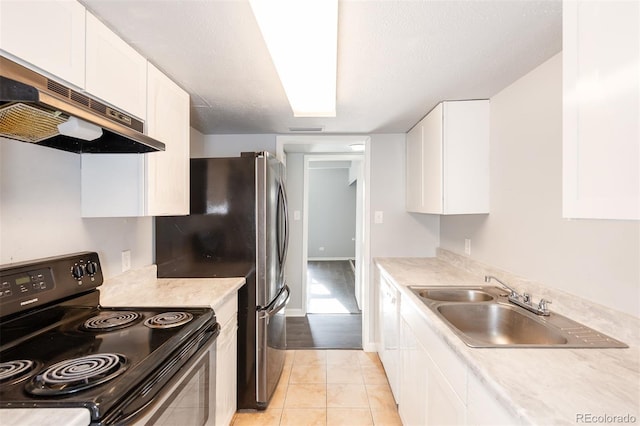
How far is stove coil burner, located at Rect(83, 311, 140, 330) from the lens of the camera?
1.18m

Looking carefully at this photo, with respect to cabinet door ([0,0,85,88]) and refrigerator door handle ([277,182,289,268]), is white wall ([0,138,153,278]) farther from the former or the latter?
refrigerator door handle ([277,182,289,268])

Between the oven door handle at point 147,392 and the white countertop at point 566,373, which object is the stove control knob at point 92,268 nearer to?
the oven door handle at point 147,392

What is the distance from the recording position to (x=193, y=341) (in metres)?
1.21

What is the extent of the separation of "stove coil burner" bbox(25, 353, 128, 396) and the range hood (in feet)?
2.38

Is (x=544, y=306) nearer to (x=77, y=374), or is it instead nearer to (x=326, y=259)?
(x=77, y=374)

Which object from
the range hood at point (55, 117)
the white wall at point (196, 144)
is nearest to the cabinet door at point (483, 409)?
the range hood at point (55, 117)

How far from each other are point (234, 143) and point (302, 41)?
180 centimetres

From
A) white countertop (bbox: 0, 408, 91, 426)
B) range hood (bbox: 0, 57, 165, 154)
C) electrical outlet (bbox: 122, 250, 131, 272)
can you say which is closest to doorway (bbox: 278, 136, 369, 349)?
electrical outlet (bbox: 122, 250, 131, 272)

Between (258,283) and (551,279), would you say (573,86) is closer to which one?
(551,279)

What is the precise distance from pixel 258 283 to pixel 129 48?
1457 mm

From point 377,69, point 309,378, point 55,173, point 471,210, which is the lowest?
point 309,378

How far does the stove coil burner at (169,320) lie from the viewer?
4.05 feet

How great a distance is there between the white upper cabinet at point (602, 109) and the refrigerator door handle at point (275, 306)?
173 centimetres

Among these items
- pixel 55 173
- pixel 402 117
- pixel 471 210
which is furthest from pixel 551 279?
pixel 55 173
